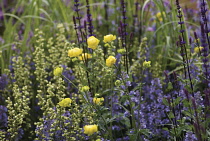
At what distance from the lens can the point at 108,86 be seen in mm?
2469

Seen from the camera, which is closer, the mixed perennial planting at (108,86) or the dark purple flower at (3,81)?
the mixed perennial planting at (108,86)

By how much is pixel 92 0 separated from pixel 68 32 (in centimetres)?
80

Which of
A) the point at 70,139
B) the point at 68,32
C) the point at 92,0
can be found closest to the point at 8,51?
the point at 68,32

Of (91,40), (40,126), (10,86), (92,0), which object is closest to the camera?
(91,40)

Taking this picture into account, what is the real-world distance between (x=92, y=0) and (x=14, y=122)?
2.50m

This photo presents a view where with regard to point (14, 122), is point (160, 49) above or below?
above

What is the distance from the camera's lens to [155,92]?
232 centimetres

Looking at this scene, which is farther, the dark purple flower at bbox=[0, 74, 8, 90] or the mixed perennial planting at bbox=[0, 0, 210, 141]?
the dark purple flower at bbox=[0, 74, 8, 90]

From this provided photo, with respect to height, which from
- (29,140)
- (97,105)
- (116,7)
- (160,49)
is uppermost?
(116,7)

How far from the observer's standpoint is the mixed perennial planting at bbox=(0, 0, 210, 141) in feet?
5.69

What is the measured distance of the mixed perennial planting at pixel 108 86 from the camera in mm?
1735

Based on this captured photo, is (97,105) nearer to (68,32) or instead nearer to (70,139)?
(70,139)

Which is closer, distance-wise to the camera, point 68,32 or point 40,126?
point 40,126

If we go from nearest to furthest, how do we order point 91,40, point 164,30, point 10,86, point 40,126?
point 91,40, point 40,126, point 10,86, point 164,30
